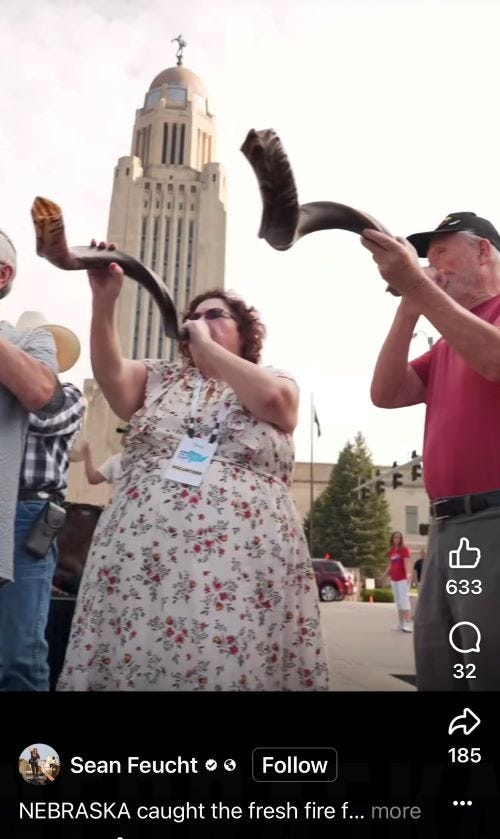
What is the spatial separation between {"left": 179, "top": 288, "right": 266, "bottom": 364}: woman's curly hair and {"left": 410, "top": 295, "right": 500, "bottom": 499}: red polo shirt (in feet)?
1.65

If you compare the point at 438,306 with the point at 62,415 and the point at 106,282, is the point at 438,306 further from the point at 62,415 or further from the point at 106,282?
the point at 62,415

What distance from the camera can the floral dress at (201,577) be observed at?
1.17m

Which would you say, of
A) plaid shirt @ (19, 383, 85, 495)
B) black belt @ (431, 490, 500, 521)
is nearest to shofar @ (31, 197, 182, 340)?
plaid shirt @ (19, 383, 85, 495)

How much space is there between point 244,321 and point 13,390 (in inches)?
21.1

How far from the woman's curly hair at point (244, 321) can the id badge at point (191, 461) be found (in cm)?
29

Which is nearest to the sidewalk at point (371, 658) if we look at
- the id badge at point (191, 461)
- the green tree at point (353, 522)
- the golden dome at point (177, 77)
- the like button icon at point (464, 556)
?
the like button icon at point (464, 556)

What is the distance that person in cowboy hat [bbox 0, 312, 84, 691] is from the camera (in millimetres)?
1477

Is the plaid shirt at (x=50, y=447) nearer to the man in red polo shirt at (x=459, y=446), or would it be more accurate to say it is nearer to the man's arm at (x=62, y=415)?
the man's arm at (x=62, y=415)
